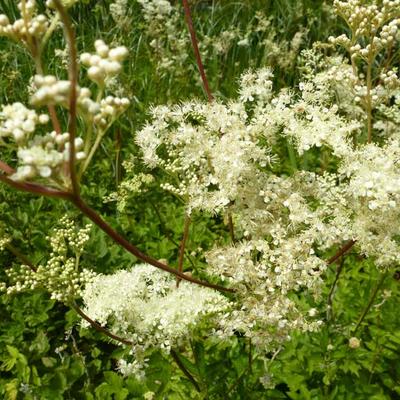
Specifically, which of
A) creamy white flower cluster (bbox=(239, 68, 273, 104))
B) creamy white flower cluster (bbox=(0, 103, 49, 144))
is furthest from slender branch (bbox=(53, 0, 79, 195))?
creamy white flower cluster (bbox=(239, 68, 273, 104))

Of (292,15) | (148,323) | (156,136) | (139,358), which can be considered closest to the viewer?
(148,323)

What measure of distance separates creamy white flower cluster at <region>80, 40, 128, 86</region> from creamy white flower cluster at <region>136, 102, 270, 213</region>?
730mm

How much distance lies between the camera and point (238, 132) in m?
2.10

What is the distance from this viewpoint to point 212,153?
6.86ft

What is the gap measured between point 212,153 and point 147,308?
24.5 inches

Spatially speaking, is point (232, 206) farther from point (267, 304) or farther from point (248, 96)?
point (248, 96)

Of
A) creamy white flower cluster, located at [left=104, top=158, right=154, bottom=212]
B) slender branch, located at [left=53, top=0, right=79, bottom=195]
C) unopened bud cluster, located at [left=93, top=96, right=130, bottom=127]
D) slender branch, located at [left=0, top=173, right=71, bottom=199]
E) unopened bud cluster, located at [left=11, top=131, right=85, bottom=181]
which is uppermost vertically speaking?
slender branch, located at [left=53, top=0, right=79, bottom=195]

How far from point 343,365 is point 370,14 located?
1684mm

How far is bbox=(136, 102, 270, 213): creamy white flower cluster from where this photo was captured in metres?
2.03

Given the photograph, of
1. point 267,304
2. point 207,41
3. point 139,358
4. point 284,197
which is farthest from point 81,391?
point 207,41

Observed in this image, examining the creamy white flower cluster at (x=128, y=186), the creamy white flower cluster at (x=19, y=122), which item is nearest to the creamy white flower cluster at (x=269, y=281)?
the creamy white flower cluster at (x=128, y=186)

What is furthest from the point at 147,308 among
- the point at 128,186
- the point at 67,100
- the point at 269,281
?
the point at 67,100

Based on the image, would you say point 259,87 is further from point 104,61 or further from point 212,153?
point 104,61

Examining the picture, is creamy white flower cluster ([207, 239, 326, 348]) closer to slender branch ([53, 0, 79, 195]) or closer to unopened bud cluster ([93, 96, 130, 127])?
unopened bud cluster ([93, 96, 130, 127])
